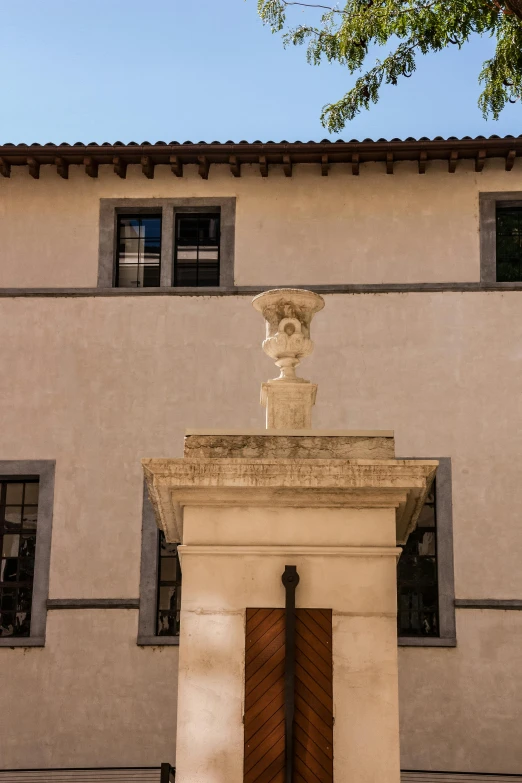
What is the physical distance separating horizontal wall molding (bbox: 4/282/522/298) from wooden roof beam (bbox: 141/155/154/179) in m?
1.60

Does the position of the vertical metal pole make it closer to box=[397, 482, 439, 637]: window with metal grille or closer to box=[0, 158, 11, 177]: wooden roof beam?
box=[397, 482, 439, 637]: window with metal grille

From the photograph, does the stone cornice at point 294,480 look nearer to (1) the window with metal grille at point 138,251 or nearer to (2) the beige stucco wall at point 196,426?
(2) the beige stucco wall at point 196,426

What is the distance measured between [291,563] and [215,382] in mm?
7678

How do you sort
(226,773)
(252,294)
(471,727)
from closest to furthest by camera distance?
(226,773), (471,727), (252,294)

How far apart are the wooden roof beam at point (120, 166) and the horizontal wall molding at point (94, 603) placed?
5795mm

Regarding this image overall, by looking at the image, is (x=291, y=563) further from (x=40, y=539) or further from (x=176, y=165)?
(x=176, y=165)

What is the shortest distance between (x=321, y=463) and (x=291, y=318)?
1563 millimetres

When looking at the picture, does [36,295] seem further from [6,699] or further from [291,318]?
[291,318]

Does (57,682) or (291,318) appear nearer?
(291,318)

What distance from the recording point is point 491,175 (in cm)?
1504

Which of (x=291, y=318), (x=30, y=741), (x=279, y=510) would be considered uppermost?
(x=291, y=318)

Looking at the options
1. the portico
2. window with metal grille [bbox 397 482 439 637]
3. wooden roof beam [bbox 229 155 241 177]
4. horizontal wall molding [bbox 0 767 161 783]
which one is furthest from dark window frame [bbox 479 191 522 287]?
the portico

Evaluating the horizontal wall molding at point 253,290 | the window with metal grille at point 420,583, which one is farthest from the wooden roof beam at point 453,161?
the window with metal grille at point 420,583

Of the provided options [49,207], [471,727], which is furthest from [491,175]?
[471,727]
